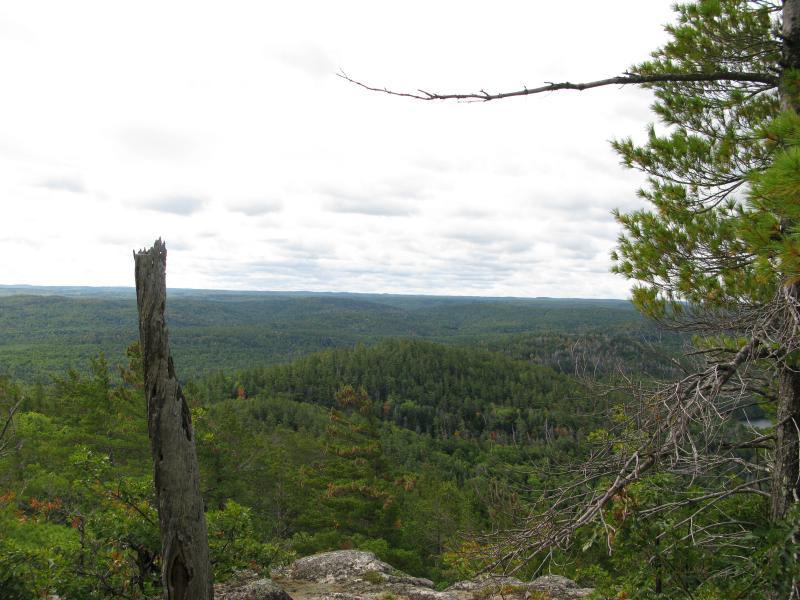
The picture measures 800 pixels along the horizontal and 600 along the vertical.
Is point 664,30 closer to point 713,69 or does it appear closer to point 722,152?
point 713,69

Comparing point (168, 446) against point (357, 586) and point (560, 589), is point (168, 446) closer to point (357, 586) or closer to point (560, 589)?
point (357, 586)

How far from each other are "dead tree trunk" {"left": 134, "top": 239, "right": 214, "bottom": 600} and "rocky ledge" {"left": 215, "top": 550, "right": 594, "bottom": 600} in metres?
3.86

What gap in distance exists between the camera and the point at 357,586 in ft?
29.7

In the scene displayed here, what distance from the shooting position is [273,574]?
10.0m

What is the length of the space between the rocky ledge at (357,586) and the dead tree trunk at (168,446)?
3.86 m

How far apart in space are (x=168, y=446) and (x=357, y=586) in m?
6.98

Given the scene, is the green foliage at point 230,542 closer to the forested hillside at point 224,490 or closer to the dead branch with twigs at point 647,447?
the forested hillside at point 224,490

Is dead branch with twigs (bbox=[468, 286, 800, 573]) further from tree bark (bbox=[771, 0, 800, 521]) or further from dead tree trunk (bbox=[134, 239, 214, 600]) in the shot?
dead tree trunk (bbox=[134, 239, 214, 600])

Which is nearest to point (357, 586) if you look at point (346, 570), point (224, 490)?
point (346, 570)

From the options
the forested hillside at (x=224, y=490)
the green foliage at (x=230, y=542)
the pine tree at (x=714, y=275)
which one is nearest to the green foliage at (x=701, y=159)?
the pine tree at (x=714, y=275)

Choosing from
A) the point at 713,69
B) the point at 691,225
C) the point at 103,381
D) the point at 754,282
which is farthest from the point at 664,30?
the point at 103,381

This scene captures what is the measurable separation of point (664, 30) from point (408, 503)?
2933cm

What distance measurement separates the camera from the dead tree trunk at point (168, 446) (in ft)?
12.2

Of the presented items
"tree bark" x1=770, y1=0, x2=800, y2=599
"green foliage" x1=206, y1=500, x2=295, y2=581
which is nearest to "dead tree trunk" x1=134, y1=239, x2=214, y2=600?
"green foliage" x1=206, y1=500, x2=295, y2=581
